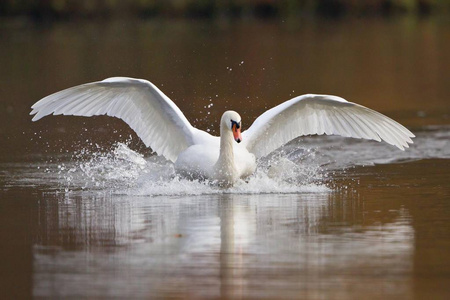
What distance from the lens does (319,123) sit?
1284 cm

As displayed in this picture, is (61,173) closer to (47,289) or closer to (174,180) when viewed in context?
(174,180)

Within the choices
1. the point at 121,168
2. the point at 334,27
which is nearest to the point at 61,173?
the point at 121,168

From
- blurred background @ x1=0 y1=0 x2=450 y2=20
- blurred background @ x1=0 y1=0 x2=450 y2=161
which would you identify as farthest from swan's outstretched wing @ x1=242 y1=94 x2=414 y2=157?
blurred background @ x1=0 y1=0 x2=450 y2=20

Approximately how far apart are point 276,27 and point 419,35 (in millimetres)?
8846

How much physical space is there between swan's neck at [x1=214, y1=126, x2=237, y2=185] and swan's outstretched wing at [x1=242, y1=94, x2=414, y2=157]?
0.77 meters

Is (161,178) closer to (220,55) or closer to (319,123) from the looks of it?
(319,123)

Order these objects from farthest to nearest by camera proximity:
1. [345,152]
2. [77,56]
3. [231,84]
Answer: [77,56] < [231,84] < [345,152]

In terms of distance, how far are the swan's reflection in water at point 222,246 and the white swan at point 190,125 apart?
126 centimetres

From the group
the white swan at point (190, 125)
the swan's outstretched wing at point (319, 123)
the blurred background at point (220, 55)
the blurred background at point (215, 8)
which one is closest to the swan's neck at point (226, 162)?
the white swan at point (190, 125)

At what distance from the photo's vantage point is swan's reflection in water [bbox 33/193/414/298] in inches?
300

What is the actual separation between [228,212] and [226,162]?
4.43 ft

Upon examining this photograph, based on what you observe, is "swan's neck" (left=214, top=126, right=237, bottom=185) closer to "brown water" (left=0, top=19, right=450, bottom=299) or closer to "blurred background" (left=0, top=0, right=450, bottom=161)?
"brown water" (left=0, top=19, right=450, bottom=299)

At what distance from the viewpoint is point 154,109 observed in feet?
41.7

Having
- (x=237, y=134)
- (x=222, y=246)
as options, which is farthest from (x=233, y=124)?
(x=222, y=246)
